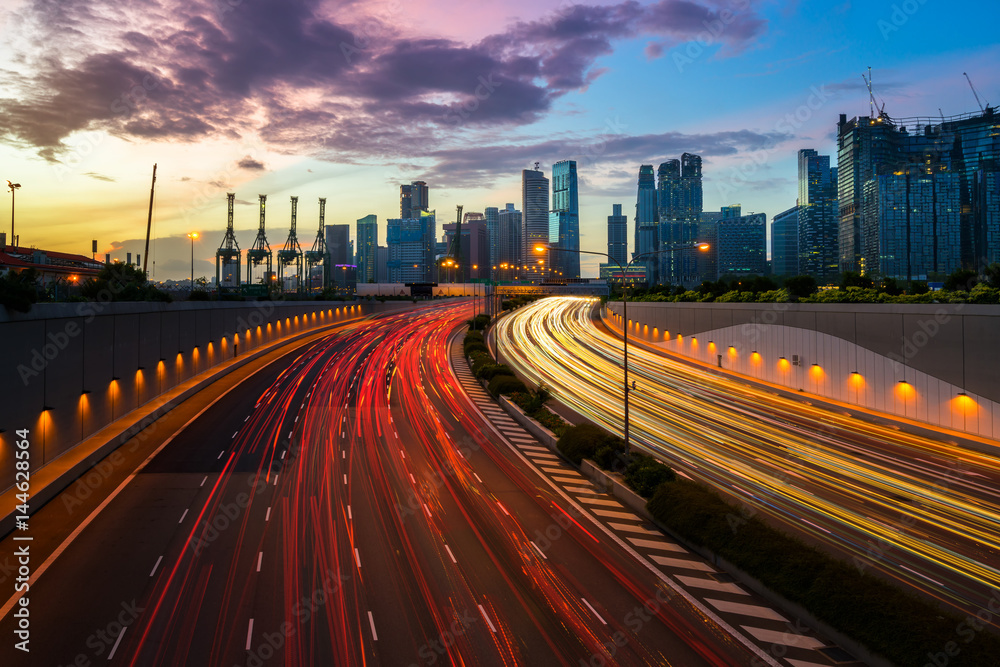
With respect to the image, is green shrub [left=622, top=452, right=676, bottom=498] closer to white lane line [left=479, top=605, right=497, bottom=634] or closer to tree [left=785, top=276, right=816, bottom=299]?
white lane line [left=479, top=605, right=497, bottom=634]

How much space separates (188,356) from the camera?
143ft

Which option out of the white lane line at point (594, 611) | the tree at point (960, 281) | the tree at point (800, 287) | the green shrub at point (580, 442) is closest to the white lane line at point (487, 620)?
the white lane line at point (594, 611)

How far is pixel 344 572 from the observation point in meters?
16.3

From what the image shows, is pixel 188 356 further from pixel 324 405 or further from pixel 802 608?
pixel 802 608

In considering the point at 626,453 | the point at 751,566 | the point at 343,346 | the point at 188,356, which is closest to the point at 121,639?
the point at 751,566

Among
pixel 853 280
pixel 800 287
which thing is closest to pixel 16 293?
pixel 800 287

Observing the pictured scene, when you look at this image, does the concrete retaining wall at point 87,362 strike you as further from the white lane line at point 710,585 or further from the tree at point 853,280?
the tree at point 853,280

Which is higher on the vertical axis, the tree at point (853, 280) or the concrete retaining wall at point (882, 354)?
the tree at point (853, 280)

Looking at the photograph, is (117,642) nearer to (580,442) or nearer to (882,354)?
(580,442)

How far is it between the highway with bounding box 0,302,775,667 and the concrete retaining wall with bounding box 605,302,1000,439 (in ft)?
73.4

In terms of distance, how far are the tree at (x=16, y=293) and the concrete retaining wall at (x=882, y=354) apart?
42204 millimetres

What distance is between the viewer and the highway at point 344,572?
12.8m

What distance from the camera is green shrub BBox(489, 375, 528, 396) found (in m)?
42.9

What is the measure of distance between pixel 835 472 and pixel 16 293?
3385 centimetres
